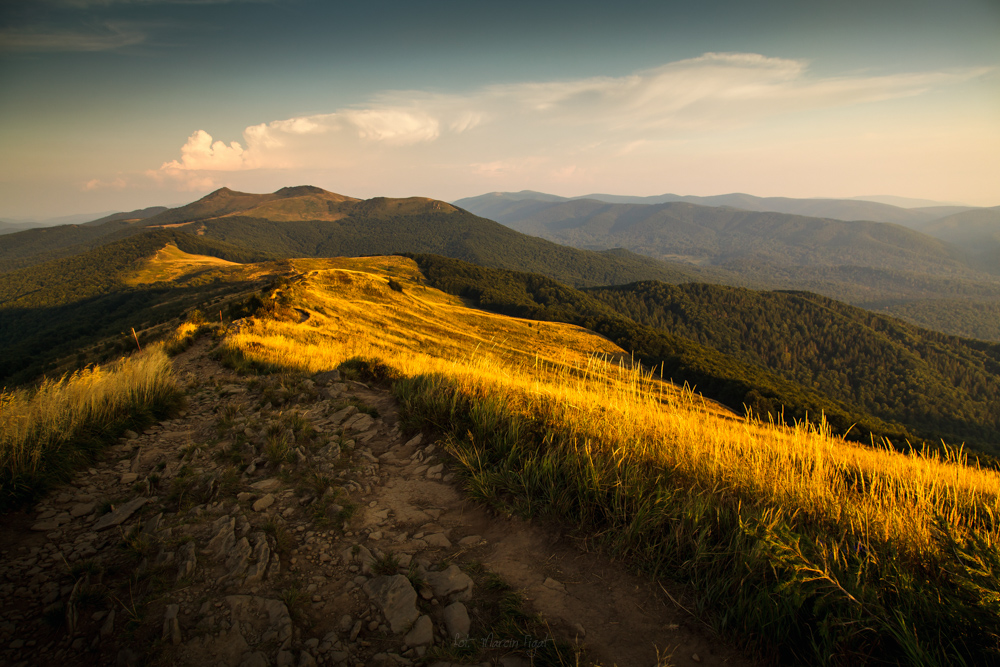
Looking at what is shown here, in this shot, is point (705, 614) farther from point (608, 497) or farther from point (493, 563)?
point (493, 563)

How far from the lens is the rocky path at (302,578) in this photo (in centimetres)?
263

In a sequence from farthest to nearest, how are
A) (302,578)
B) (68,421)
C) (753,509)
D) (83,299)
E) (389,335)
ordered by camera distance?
(83,299) → (389,335) → (68,421) → (753,509) → (302,578)

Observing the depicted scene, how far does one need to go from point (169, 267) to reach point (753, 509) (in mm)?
204397

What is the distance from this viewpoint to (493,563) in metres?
3.46

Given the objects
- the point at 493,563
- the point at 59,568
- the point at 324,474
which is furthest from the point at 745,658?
the point at 59,568

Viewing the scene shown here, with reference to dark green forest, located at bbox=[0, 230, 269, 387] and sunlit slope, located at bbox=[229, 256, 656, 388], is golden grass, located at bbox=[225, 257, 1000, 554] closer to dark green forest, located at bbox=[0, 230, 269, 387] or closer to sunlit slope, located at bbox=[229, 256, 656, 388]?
sunlit slope, located at bbox=[229, 256, 656, 388]

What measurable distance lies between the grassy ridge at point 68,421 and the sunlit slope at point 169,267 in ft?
531

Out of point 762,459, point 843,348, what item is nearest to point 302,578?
point 762,459

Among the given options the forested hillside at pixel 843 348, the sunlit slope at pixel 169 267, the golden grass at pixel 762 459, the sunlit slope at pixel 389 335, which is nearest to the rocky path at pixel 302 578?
the golden grass at pixel 762 459

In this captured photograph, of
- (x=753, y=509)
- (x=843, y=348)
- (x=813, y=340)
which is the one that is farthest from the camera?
(x=813, y=340)

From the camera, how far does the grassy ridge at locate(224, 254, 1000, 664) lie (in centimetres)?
245

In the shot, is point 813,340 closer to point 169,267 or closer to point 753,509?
point 753,509

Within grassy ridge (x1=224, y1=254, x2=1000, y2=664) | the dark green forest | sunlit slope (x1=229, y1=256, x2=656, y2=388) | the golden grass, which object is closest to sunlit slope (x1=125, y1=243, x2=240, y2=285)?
the dark green forest

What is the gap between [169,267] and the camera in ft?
514
